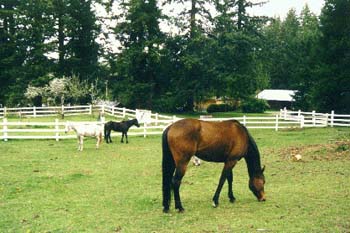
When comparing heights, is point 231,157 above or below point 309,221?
above

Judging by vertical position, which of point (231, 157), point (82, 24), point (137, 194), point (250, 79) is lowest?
point (137, 194)

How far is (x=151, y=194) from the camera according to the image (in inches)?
355

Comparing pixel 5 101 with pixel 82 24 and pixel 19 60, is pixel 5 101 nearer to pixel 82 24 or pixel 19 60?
pixel 19 60

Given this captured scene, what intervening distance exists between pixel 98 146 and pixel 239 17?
26.5m

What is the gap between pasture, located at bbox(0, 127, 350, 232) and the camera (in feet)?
22.1

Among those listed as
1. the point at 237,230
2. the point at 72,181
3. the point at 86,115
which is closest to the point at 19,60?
the point at 86,115

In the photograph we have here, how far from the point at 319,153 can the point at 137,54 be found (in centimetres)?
2493

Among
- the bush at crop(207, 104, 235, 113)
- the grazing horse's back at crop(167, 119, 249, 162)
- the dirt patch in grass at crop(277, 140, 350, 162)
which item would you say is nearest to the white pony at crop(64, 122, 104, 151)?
the dirt patch in grass at crop(277, 140, 350, 162)

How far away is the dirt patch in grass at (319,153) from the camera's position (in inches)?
528

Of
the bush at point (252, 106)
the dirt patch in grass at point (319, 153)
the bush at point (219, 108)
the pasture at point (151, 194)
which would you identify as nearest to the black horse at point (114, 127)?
the pasture at point (151, 194)

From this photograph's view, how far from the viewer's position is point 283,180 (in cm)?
1047

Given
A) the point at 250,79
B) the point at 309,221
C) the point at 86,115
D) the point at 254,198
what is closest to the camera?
the point at 309,221

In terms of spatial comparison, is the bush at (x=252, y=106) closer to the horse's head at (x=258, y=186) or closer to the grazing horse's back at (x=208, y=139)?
the horse's head at (x=258, y=186)

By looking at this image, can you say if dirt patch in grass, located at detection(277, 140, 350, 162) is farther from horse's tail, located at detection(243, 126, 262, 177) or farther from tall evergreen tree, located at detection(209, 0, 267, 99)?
tall evergreen tree, located at detection(209, 0, 267, 99)
